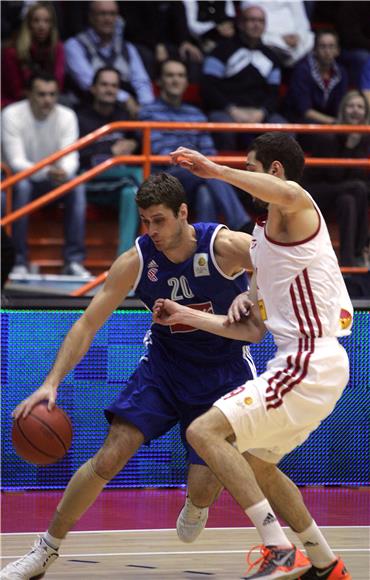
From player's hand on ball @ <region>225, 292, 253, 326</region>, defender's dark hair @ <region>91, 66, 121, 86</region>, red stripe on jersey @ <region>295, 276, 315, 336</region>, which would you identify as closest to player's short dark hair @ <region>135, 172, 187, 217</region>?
player's hand on ball @ <region>225, 292, 253, 326</region>

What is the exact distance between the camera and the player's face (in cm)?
506

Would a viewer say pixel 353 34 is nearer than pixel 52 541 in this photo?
No

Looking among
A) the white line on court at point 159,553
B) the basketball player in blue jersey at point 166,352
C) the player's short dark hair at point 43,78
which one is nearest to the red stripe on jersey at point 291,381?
the basketball player in blue jersey at point 166,352

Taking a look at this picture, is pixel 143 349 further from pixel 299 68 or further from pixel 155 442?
pixel 299 68

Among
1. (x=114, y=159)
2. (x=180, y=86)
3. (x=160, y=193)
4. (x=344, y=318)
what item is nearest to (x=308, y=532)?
(x=344, y=318)

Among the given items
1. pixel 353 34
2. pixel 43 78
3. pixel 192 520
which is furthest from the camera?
pixel 353 34

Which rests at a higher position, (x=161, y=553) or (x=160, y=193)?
(x=160, y=193)

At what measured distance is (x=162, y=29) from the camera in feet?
39.7

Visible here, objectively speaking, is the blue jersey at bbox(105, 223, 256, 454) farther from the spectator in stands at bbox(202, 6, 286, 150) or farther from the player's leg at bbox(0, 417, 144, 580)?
the spectator in stands at bbox(202, 6, 286, 150)

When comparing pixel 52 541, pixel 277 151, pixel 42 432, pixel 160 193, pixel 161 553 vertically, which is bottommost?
pixel 161 553

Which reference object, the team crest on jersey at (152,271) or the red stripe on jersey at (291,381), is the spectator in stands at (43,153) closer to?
the team crest on jersey at (152,271)

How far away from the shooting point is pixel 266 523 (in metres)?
4.51

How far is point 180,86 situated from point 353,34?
3225 mm

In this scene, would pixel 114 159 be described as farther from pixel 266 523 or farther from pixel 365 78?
pixel 266 523
